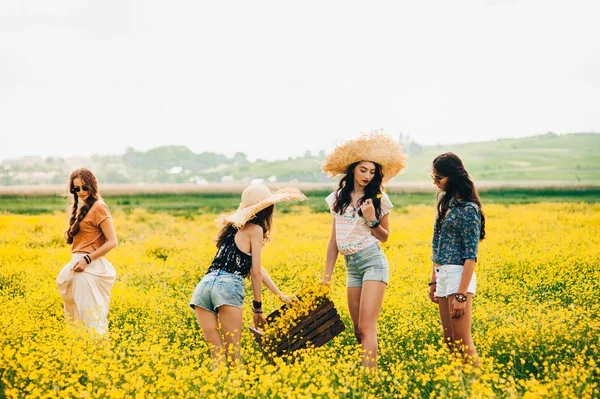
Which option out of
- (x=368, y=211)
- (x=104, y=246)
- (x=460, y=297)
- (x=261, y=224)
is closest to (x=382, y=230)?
(x=368, y=211)

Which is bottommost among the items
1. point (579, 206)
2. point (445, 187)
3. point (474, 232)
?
point (579, 206)

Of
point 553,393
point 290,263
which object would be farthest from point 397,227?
point 553,393

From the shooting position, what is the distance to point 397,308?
25.8 feet

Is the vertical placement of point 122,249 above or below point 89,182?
below

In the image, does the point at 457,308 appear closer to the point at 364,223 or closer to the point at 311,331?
the point at 364,223

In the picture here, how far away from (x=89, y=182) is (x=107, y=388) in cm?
274

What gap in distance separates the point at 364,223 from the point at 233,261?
4.32ft

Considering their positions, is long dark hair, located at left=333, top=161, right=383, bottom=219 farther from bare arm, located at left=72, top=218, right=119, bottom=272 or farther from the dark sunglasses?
the dark sunglasses

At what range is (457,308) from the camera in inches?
206

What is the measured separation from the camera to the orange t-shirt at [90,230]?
6.69 metres

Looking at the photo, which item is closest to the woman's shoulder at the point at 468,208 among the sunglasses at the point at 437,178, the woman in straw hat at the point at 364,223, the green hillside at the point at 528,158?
the sunglasses at the point at 437,178

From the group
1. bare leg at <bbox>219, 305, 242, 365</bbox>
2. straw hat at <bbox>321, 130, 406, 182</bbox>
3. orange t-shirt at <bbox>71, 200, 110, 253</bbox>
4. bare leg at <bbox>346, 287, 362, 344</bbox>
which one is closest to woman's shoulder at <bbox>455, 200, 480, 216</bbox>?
straw hat at <bbox>321, 130, 406, 182</bbox>

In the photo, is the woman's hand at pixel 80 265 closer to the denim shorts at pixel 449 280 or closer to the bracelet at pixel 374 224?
the bracelet at pixel 374 224

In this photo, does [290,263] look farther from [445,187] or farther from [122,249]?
[445,187]
